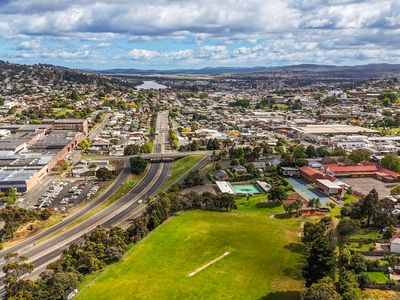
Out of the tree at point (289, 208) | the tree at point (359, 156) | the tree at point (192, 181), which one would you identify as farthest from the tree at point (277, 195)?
the tree at point (359, 156)

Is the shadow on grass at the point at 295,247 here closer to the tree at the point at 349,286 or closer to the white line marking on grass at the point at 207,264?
the white line marking on grass at the point at 207,264

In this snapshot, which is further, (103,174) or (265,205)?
(103,174)

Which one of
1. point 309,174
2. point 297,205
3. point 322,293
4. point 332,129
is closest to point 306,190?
point 309,174

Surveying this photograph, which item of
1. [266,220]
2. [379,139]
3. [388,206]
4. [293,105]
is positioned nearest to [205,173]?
[266,220]

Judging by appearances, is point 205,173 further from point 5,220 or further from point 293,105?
point 293,105

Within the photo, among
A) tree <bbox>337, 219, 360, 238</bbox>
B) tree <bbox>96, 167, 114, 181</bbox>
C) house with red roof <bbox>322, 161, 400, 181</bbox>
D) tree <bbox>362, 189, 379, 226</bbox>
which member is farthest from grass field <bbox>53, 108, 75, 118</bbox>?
tree <bbox>337, 219, 360, 238</bbox>

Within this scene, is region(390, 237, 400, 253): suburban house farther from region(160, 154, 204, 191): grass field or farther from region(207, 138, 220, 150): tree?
region(207, 138, 220, 150): tree

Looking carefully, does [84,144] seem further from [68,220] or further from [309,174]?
[309,174]
